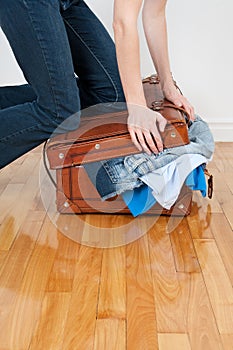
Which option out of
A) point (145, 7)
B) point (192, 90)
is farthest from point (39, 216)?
point (192, 90)

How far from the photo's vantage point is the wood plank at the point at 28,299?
1090 millimetres

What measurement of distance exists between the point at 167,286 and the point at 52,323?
305mm

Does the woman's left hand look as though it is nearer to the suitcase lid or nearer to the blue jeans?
the suitcase lid

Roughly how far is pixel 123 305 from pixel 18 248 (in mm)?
412

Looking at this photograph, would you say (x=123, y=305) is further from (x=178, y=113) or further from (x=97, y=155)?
(x=178, y=113)

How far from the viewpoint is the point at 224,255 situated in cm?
145

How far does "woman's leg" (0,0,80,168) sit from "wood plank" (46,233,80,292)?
0.34m

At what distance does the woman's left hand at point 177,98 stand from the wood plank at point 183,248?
0.37 metres

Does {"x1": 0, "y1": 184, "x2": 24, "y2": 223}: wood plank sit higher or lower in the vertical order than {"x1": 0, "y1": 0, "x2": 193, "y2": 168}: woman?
lower

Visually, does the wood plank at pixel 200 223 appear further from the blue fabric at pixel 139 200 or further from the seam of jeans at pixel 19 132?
the seam of jeans at pixel 19 132

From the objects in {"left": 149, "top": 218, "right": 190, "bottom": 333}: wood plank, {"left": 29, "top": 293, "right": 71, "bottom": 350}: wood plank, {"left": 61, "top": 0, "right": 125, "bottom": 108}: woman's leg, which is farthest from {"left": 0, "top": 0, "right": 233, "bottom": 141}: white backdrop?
{"left": 29, "top": 293, "right": 71, "bottom": 350}: wood plank

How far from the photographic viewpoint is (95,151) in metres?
1.62

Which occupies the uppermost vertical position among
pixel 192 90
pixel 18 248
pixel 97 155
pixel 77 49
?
pixel 77 49

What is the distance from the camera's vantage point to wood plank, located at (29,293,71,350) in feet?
3.51
